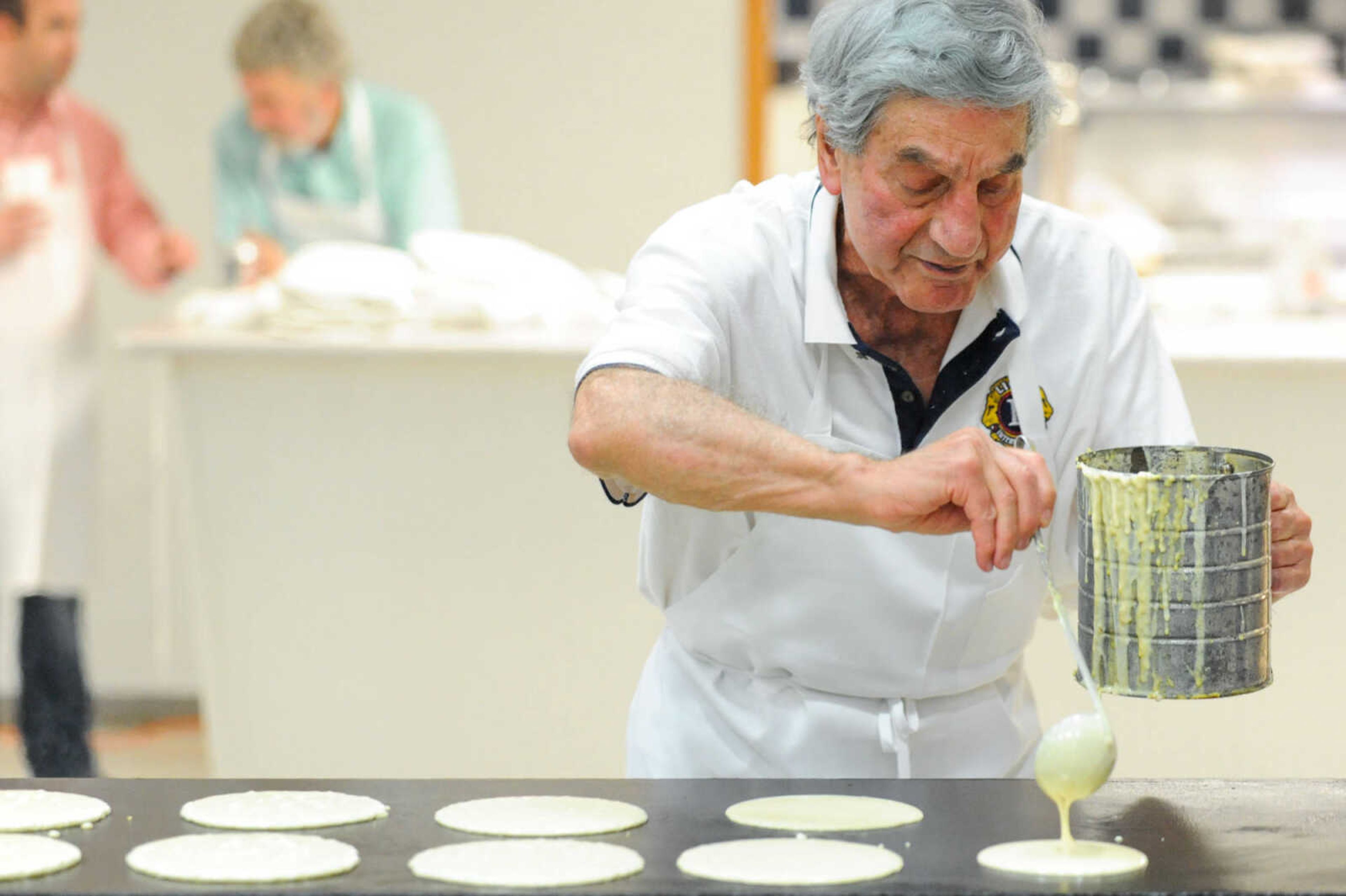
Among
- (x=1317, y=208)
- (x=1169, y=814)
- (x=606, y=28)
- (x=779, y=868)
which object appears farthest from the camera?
(x=1317, y=208)

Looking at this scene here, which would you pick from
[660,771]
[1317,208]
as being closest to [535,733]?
[660,771]

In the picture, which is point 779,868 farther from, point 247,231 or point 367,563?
point 247,231

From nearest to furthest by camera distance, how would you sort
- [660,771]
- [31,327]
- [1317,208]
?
[660,771], [31,327], [1317,208]

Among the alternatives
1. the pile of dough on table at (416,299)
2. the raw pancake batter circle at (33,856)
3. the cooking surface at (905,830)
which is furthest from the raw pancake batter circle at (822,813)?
the pile of dough on table at (416,299)

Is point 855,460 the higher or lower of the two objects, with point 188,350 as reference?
lower

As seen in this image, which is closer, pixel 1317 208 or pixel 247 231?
pixel 247 231

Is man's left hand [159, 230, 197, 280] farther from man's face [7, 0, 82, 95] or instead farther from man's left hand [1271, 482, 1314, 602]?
→ man's left hand [1271, 482, 1314, 602]

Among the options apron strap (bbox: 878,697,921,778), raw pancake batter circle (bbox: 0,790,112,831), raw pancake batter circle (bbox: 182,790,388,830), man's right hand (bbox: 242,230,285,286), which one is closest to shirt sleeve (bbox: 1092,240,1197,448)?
apron strap (bbox: 878,697,921,778)

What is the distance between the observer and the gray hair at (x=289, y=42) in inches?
154

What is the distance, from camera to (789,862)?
4.88 ft

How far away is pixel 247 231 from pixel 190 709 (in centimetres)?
132

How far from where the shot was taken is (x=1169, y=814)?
162 centimetres

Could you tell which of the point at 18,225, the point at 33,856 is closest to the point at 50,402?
the point at 18,225

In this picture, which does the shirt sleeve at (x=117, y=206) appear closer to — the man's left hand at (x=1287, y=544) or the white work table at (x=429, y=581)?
the white work table at (x=429, y=581)
